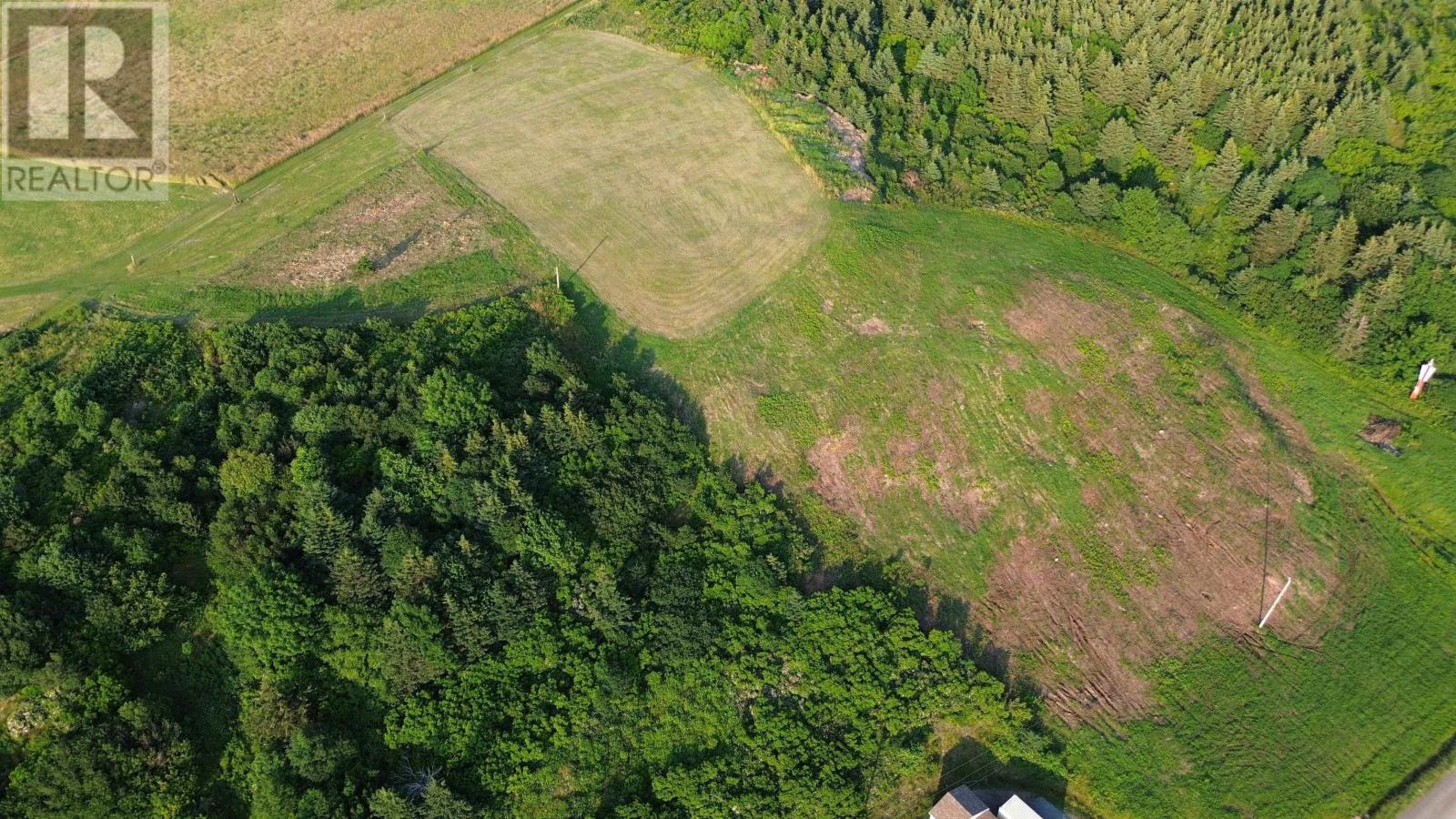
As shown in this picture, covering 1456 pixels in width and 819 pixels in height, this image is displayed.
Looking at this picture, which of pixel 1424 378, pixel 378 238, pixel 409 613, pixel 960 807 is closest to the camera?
pixel 960 807

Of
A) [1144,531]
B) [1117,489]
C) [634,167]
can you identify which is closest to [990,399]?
[1117,489]

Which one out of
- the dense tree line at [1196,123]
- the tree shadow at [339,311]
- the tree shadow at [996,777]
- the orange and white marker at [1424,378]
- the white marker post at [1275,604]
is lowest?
the tree shadow at [996,777]

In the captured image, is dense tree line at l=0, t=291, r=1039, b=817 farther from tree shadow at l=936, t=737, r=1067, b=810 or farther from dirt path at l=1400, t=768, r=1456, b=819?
dirt path at l=1400, t=768, r=1456, b=819

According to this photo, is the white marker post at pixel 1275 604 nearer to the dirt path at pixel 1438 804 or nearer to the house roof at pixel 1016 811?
the dirt path at pixel 1438 804

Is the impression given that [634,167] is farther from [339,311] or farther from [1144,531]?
[1144,531]

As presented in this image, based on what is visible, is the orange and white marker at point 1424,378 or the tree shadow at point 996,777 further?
the orange and white marker at point 1424,378

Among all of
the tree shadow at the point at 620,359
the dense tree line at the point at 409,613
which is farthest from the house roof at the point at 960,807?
the tree shadow at the point at 620,359

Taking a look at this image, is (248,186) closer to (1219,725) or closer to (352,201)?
(352,201)
